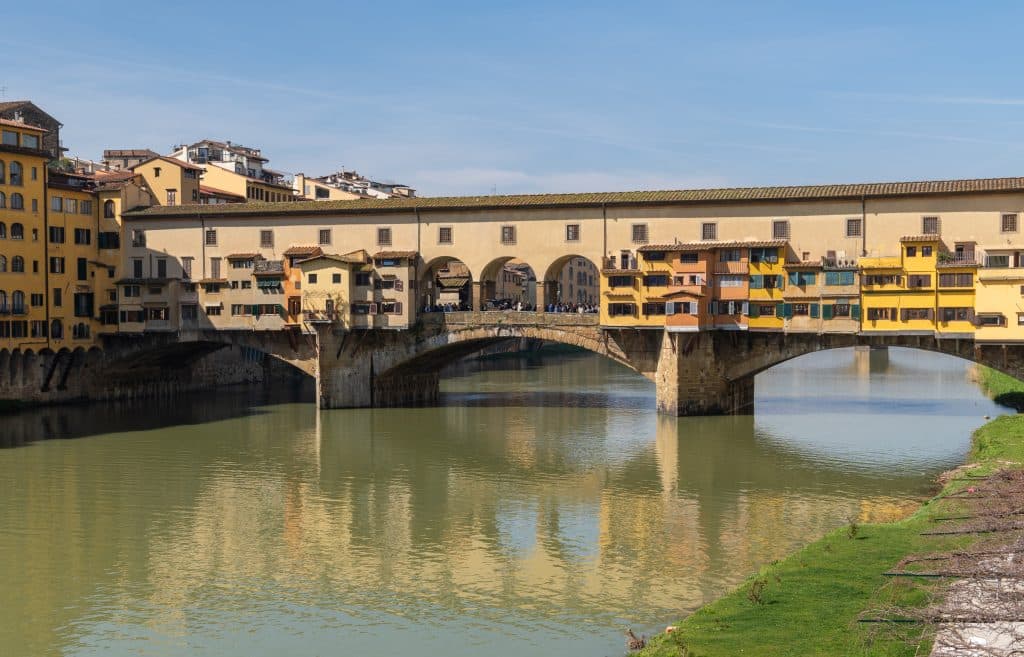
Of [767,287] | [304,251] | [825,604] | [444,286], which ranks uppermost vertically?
[304,251]

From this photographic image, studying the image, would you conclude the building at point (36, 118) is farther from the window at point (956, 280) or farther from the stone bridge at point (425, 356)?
the window at point (956, 280)

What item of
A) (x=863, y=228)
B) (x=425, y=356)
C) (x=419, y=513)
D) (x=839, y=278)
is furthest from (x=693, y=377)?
(x=419, y=513)

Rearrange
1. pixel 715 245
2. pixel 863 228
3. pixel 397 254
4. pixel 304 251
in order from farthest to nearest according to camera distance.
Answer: pixel 304 251
pixel 397 254
pixel 715 245
pixel 863 228

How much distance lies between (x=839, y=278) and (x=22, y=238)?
136 feet

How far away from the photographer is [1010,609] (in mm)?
15219

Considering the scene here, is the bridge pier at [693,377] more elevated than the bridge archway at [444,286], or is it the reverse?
the bridge archway at [444,286]

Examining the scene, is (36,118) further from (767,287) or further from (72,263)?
(767,287)

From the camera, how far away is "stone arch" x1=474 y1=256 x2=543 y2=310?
57375 millimetres

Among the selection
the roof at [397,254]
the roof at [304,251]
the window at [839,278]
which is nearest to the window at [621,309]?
the window at [839,278]

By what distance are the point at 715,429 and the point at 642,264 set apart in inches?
347

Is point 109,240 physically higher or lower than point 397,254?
higher

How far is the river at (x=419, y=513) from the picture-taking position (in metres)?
22.3

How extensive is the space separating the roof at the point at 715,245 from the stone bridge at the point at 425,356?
4.10 meters

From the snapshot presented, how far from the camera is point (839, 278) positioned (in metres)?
48.7
